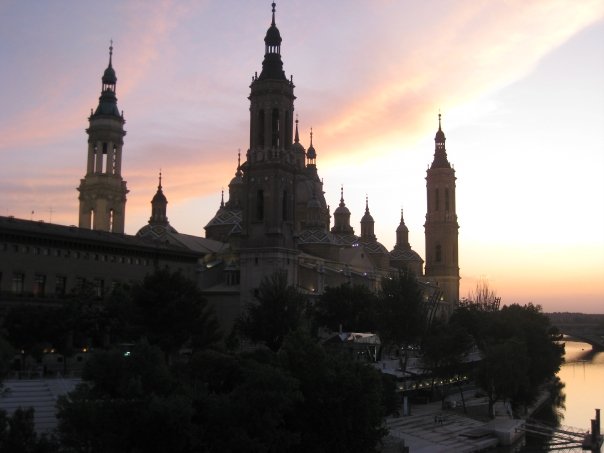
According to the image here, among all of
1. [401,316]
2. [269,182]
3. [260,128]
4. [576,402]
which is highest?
[260,128]

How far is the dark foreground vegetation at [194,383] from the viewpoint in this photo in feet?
97.3

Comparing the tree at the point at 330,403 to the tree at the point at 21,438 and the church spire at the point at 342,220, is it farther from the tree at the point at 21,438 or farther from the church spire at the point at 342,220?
the church spire at the point at 342,220

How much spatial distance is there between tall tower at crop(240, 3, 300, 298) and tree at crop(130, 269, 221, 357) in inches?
933

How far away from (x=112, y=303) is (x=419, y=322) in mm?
31301

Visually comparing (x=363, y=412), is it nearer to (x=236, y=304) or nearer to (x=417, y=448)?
(x=417, y=448)

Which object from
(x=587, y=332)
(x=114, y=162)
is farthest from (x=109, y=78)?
(x=587, y=332)

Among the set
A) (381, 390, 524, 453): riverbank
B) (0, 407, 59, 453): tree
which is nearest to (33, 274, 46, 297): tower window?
(381, 390, 524, 453): riverbank

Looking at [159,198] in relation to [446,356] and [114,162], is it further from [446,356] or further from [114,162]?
[446,356]

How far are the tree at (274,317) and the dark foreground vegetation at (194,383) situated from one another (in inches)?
4.4

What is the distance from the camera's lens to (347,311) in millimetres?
76062

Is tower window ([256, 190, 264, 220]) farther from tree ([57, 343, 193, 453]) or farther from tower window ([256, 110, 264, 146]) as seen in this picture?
tree ([57, 343, 193, 453])

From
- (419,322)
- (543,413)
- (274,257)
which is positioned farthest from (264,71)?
(543,413)

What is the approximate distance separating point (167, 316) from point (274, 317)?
12.1 metres

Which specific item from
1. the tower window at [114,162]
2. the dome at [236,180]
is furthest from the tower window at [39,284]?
the dome at [236,180]
